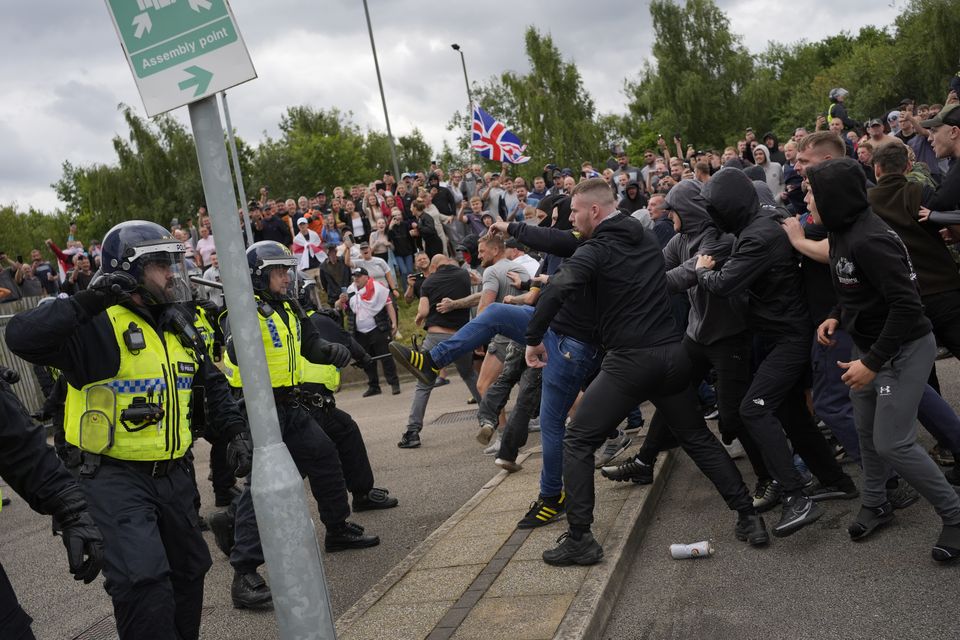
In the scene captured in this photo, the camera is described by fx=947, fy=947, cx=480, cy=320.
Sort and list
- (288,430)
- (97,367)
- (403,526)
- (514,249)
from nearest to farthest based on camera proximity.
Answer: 1. (97,367)
2. (288,430)
3. (403,526)
4. (514,249)

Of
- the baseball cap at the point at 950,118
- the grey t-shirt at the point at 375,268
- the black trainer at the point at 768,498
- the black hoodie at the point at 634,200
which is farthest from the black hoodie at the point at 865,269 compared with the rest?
the grey t-shirt at the point at 375,268

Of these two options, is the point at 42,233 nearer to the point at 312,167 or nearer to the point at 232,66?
the point at 312,167

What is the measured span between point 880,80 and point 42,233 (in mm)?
68293

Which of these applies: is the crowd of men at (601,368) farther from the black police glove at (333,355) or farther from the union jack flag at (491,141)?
the union jack flag at (491,141)

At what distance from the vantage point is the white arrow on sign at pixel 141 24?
3.38 meters

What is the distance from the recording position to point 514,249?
9.65 meters

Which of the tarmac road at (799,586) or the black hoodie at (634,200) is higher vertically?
the black hoodie at (634,200)

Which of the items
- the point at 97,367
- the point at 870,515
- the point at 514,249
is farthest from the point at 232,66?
the point at 514,249

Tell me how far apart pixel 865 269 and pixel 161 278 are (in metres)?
3.49

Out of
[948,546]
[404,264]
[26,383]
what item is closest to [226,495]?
[948,546]

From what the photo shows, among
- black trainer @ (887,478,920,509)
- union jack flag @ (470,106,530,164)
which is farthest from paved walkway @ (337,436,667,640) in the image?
union jack flag @ (470,106,530,164)

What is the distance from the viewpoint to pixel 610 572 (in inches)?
204

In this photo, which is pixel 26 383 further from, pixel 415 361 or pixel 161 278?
pixel 161 278

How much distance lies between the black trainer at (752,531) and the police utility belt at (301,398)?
3.04 metres
